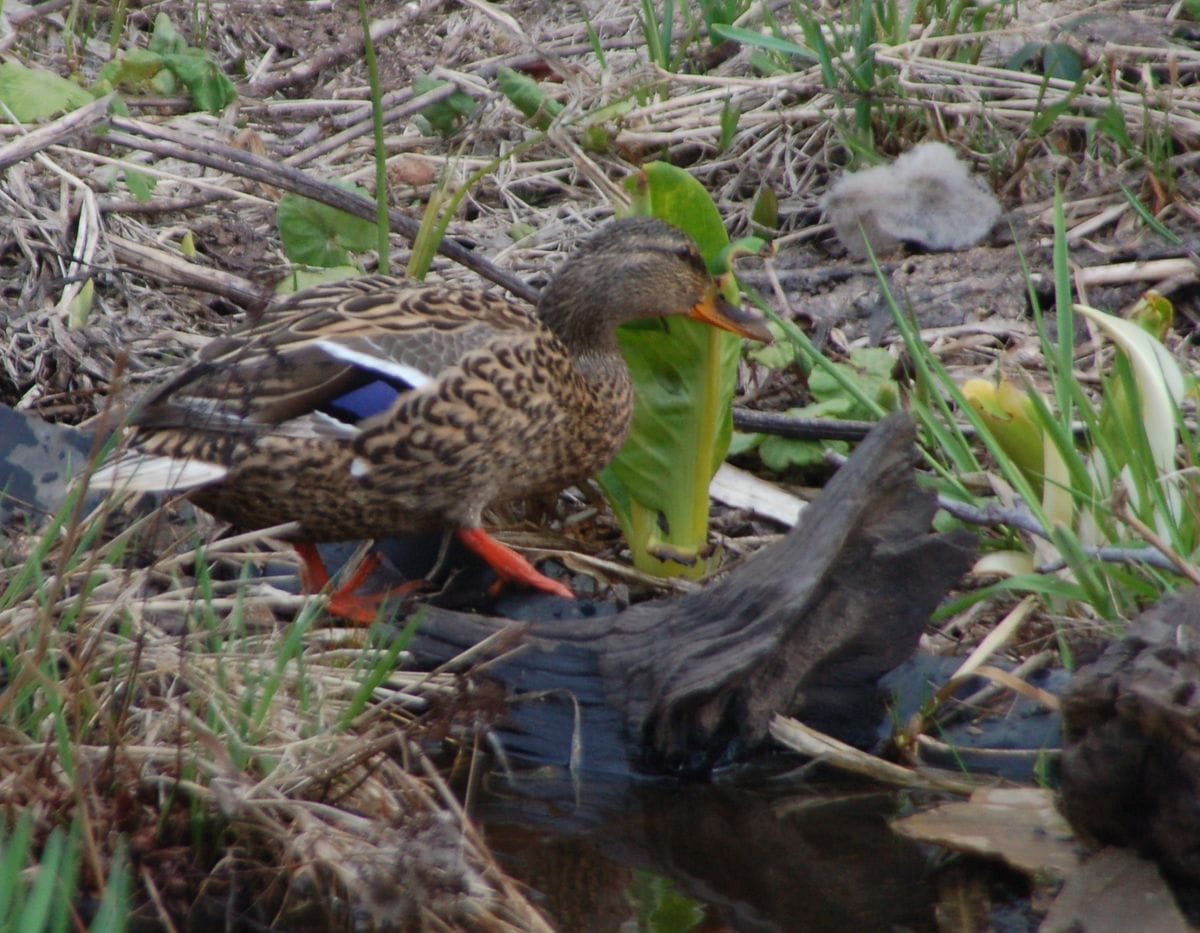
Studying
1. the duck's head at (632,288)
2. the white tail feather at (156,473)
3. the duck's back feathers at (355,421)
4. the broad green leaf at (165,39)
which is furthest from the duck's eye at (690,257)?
the broad green leaf at (165,39)

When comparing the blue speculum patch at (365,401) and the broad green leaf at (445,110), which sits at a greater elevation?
the blue speculum patch at (365,401)

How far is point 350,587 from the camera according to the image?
151 inches

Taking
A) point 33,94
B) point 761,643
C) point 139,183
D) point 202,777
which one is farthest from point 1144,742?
point 33,94

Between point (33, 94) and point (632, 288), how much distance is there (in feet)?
7.64

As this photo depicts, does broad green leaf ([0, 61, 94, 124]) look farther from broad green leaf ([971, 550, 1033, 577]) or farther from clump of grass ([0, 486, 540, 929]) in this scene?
broad green leaf ([971, 550, 1033, 577])

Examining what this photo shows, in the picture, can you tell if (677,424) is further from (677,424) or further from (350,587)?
(350,587)

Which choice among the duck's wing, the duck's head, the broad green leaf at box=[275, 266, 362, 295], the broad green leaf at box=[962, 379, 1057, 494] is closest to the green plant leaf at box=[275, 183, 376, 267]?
the broad green leaf at box=[275, 266, 362, 295]

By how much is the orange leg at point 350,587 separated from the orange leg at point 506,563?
0.16 meters

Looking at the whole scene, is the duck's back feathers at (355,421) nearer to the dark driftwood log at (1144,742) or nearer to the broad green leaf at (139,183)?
the dark driftwood log at (1144,742)

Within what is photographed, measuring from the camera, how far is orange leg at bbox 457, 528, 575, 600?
3.75m

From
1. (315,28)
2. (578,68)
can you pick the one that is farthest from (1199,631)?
(315,28)

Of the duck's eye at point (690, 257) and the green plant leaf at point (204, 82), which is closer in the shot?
the duck's eye at point (690, 257)

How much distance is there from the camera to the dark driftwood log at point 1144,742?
7.72 feet

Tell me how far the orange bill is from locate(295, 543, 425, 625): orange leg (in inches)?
37.5
